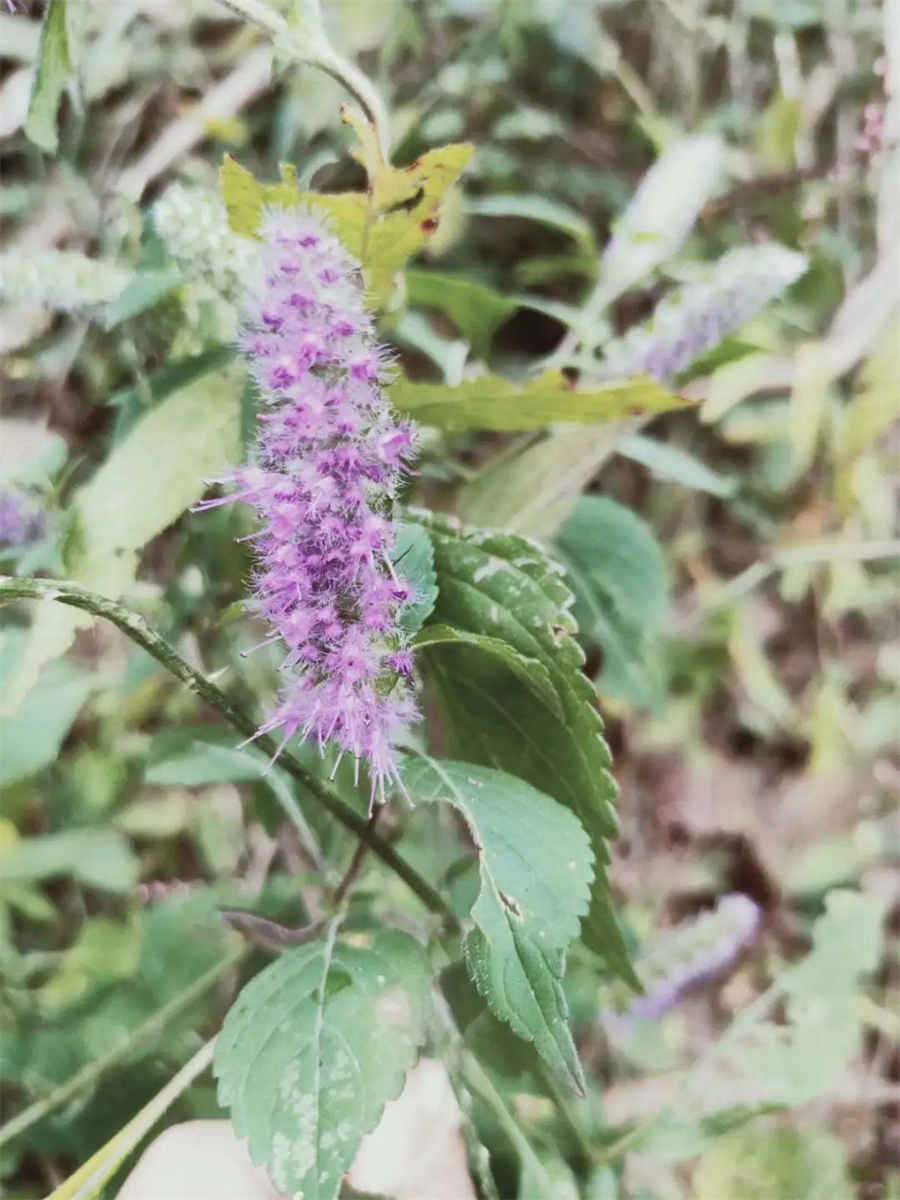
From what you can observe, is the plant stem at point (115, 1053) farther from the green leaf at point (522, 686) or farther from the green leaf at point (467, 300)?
the green leaf at point (467, 300)

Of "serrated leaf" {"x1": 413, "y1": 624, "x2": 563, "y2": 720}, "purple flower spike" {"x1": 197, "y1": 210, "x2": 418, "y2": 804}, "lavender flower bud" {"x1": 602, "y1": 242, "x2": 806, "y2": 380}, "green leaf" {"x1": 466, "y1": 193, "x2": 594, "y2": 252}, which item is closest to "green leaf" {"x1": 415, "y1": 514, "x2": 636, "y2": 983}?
"serrated leaf" {"x1": 413, "y1": 624, "x2": 563, "y2": 720}

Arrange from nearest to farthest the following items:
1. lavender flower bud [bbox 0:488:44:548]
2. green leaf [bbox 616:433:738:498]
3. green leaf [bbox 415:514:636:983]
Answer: green leaf [bbox 415:514:636:983]
lavender flower bud [bbox 0:488:44:548]
green leaf [bbox 616:433:738:498]

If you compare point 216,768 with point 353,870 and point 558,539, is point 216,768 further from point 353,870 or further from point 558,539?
point 558,539

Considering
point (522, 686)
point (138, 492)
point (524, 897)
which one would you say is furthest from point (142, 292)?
point (524, 897)

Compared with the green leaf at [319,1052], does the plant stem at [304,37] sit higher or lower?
higher

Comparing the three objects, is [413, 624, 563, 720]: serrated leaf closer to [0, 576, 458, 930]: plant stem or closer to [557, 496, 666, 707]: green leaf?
[0, 576, 458, 930]: plant stem

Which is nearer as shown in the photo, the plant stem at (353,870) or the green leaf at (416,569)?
the green leaf at (416,569)

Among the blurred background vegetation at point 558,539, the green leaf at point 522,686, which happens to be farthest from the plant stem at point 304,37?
the green leaf at point 522,686
